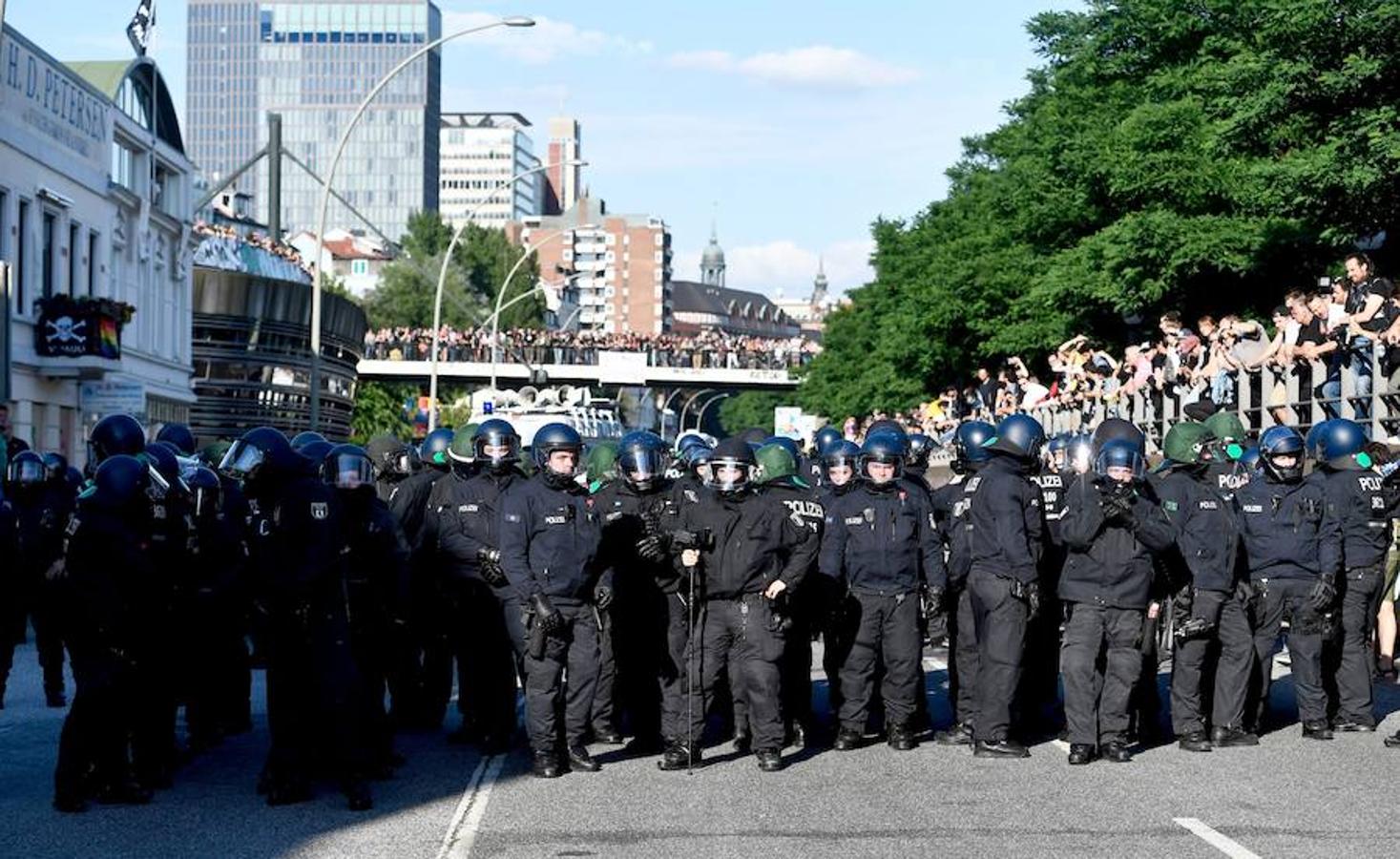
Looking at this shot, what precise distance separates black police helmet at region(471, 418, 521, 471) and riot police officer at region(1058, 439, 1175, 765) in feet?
11.7

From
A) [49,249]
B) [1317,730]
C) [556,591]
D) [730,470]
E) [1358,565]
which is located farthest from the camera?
[49,249]

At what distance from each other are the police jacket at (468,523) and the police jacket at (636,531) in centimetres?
77

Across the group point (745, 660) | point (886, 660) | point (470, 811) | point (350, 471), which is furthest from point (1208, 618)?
point (350, 471)

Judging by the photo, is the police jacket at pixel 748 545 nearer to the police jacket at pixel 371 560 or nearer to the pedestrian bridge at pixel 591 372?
the police jacket at pixel 371 560

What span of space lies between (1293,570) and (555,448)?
187 inches

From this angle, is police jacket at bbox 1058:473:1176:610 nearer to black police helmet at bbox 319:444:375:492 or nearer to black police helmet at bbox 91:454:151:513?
black police helmet at bbox 319:444:375:492

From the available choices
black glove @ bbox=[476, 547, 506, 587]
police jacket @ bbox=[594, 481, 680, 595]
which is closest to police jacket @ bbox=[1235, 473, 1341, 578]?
police jacket @ bbox=[594, 481, 680, 595]

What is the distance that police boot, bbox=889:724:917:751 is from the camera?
14.1 meters

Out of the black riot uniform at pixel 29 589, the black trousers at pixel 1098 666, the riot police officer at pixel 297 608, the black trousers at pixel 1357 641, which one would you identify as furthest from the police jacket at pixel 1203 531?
the black riot uniform at pixel 29 589

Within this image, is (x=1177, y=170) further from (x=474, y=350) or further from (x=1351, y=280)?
(x=474, y=350)

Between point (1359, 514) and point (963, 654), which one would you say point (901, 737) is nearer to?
point (963, 654)

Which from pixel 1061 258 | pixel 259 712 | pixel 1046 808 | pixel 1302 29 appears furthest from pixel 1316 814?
pixel 1061 258

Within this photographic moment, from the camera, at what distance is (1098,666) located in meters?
13.6

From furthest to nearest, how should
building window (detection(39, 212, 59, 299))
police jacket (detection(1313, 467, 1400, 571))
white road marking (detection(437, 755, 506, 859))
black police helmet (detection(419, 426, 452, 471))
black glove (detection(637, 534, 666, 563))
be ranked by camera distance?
building window (detection(39, 212, 59, 299))
black police helmet (detection(419, 426, 452, 471))
police jacket (detection(1313, 467, 1400, 571))
black glove (detection(637, 534, 666, 563))
white road marking (detection(437, 755, 506, 859))
